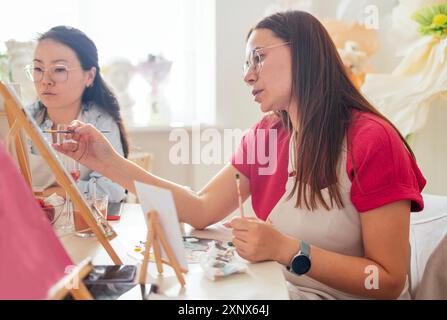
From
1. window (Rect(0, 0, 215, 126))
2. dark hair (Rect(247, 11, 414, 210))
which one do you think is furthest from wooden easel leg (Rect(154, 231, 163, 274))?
window (Rect(0, 0, 215, 126))

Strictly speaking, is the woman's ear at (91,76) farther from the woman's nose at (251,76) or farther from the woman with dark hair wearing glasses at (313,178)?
the woman's nose at (251,76)

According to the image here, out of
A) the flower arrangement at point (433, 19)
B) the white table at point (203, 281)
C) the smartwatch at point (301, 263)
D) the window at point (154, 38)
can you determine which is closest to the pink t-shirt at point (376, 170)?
the smartwatch at point (301, 263)

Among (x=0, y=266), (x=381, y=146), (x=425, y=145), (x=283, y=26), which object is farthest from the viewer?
(x=425, y=145)

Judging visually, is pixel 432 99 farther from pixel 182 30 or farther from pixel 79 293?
pixel 79 293

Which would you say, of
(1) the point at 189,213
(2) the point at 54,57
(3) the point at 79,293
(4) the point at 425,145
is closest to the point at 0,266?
(3) the point at 79,293

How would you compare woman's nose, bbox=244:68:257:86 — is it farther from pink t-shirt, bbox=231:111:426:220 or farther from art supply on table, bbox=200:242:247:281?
art supply on table, bbox=200:242:247:281

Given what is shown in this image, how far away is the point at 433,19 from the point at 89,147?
1.72 m

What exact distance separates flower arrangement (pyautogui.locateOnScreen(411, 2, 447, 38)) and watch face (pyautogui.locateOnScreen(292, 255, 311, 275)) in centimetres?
166

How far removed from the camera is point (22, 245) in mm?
677

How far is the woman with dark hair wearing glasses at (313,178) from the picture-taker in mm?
1040

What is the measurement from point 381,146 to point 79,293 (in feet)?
2.37

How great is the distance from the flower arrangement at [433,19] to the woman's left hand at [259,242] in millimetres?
1671

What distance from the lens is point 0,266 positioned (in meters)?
0.67

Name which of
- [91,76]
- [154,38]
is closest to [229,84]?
[154,38]
